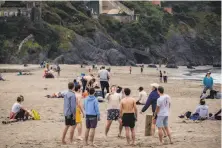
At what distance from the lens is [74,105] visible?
1188cm

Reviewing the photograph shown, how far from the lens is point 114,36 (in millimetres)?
95125

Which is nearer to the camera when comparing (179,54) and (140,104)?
(140,104)

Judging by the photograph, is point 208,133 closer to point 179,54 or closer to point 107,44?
point 107,44

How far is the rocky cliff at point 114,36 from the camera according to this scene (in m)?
72.5

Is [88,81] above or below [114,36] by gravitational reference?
below

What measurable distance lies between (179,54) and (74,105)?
9696 centimetres

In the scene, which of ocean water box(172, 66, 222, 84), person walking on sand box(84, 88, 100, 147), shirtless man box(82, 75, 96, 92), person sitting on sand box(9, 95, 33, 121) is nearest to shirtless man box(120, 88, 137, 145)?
person walking on sand box(84, 88, 100, 147)

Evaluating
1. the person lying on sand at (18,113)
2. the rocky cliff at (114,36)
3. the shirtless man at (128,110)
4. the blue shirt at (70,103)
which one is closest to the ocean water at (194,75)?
the rocky cliff at (114,36)

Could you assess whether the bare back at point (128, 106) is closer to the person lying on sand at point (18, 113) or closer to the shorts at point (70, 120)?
the shorts at point (70, 120)

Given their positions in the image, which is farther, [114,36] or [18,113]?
[114,36]

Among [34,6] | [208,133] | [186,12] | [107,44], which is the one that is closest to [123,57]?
[107,44]

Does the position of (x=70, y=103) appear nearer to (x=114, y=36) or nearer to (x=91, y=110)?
(x=91, y=110)

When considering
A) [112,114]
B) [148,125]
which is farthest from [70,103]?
[148,125]

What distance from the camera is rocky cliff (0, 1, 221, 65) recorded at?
72500mm
